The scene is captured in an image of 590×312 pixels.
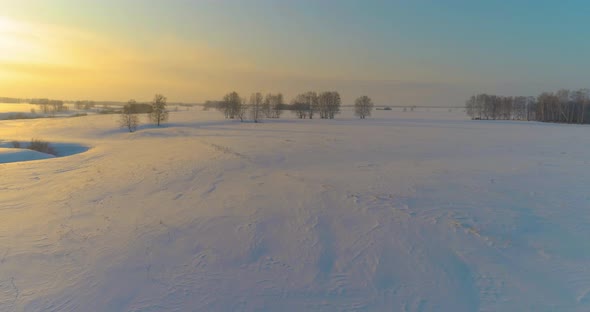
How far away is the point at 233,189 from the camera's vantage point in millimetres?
12594

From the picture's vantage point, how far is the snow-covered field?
231 inches

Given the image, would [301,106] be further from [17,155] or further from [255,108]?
[17,155]

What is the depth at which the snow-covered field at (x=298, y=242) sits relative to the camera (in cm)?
588

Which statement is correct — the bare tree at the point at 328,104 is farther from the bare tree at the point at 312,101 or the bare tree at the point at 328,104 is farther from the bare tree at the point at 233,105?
the bare tree at the point at 233,105

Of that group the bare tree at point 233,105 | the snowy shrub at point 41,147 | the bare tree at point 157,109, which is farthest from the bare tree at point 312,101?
the snowy shrub at point 41,147

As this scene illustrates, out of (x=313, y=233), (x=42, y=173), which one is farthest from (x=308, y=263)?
(x=42, y=173)

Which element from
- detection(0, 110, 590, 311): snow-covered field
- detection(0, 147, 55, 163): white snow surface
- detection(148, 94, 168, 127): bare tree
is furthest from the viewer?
detection(148, 94, 168, 127): bare tree

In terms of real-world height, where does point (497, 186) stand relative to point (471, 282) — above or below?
above

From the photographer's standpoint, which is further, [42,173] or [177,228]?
[42,173]

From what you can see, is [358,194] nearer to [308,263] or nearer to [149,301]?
[308,263]

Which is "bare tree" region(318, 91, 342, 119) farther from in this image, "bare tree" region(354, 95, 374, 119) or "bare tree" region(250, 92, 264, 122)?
"bare tree" region(250, 92, 264, 122)

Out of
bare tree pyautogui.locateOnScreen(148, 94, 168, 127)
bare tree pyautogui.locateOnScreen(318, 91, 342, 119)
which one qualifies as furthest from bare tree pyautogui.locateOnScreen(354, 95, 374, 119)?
bare tree pyautogui.locateOnScreen(148, 94, 168, 127)

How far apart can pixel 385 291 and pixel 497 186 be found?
9437 millimetres

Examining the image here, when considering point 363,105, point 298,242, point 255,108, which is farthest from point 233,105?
point 298,242
